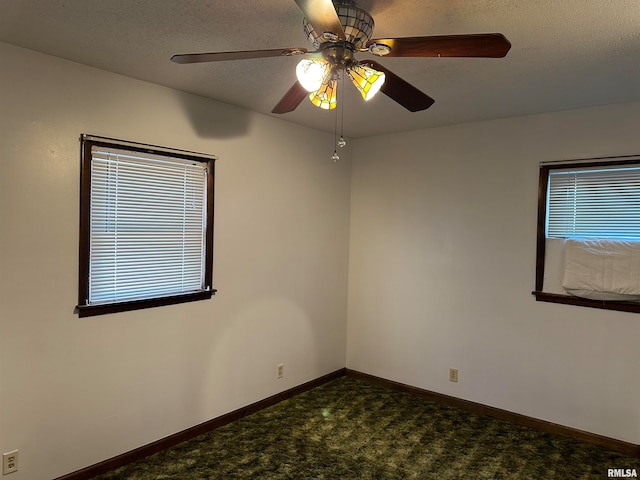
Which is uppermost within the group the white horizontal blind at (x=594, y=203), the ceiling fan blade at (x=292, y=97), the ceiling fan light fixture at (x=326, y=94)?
the ceiling fan blade at (x=292, y=97)

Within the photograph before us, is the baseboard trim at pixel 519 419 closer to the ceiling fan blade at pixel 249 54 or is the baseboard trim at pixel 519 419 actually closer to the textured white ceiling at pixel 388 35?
the textured white ceiling at pixel 388 35

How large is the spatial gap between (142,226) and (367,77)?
6.08ft

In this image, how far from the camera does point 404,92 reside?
6.40 feet

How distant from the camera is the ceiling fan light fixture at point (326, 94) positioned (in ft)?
6.07

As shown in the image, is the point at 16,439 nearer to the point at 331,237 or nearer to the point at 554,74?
the point at 331,237

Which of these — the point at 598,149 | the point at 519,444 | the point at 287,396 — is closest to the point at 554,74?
the point at 598,149

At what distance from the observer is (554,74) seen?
2.49 m

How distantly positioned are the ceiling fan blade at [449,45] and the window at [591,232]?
2.14 metres

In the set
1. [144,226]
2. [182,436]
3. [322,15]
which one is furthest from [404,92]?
[182,436]

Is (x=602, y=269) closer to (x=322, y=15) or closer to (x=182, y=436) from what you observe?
(x=322, y=15)

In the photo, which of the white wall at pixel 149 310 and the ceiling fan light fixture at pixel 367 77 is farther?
the white wall at pixel 149 310

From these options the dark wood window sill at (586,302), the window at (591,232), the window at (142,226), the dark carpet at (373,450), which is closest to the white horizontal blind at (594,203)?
the window at (591,232)

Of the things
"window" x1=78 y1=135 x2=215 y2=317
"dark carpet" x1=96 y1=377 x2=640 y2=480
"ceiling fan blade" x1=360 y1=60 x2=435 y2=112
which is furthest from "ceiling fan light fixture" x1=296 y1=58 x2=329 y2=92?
"dark carpet" x1=96 y1=377 x2=640 y2=480

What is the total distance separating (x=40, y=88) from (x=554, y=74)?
2927 mm
